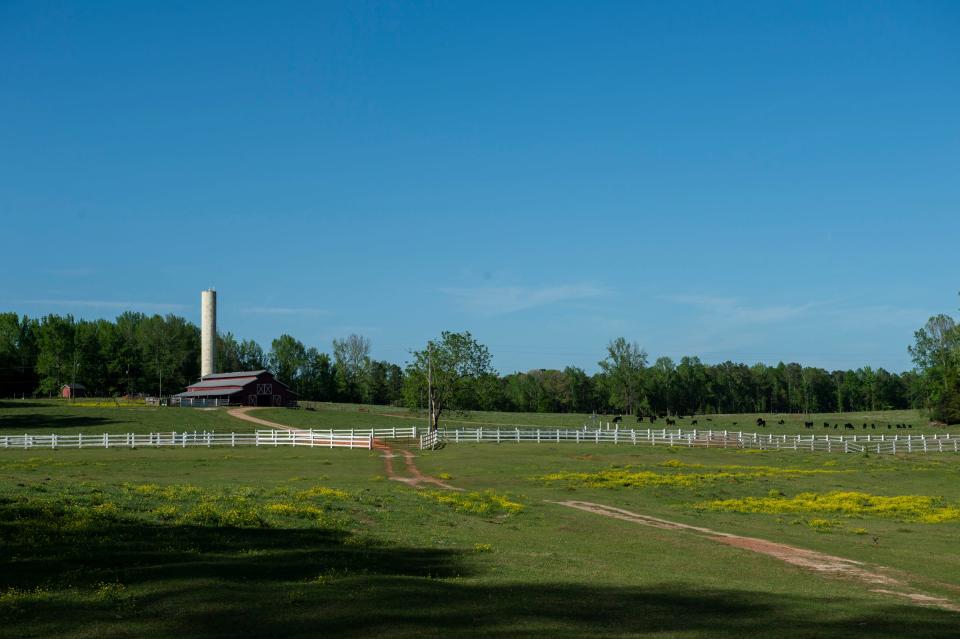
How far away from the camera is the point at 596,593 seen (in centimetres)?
1477

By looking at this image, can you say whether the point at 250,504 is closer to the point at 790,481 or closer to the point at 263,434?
the point at 790,481

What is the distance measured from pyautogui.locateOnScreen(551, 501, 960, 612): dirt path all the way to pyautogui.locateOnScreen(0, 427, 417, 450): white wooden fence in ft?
137

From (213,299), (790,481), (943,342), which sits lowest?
(790,481)

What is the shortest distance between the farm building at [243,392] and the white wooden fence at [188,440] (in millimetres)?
54827

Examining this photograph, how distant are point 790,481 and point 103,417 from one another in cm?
8051

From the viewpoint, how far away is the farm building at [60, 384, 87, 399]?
15238 cm

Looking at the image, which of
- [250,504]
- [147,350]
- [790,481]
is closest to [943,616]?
[250,504]

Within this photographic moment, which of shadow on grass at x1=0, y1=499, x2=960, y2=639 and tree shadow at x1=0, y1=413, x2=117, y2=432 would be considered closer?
shadow on grass at x1=0, y1=499, x2=960, y2=639

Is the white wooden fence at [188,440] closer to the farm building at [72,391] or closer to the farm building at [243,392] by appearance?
the farm building at [243,392]

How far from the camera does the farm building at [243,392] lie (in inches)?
4956

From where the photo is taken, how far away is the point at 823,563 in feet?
68.7

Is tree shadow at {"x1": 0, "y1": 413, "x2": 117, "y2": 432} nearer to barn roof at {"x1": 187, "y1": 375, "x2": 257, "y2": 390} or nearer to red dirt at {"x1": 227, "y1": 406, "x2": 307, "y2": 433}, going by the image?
red dirt at {"x1": 227, "y1": 406, "x2": 307, "y2": 433}

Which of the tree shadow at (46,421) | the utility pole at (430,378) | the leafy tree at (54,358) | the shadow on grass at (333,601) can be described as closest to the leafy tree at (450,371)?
the utility pole at (430,378)

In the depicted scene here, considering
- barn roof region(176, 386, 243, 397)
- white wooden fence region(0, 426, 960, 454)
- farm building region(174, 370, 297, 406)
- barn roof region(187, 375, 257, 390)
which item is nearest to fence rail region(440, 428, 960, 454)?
white wooden fence region(0, 426, 960, 454)
